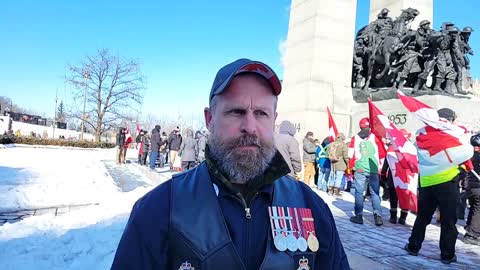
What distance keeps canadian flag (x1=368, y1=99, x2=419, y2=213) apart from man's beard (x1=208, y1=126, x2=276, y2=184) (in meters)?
5.68

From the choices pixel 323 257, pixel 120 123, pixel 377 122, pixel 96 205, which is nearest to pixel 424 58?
pixel 377 122

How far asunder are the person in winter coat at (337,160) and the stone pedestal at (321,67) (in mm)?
3891

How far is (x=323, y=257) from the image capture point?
164 centimetres

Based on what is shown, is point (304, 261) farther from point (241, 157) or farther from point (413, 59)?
point (413, 59)

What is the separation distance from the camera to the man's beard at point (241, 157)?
1.61 metres

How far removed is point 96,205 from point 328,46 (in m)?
11.1

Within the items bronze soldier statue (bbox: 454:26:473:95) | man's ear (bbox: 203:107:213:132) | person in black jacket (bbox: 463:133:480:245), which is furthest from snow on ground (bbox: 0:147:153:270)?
bronze soldier statue (bbox: 454:26:473:95)

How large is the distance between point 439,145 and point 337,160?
17.0ft

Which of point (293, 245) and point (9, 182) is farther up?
point (293, 245)

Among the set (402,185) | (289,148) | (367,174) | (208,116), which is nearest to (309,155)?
(367,174)

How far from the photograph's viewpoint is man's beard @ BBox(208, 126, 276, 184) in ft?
5.29

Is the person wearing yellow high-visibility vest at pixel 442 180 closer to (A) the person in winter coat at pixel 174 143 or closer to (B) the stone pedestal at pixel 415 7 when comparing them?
(A) the person in winter coat at pixel 174 143

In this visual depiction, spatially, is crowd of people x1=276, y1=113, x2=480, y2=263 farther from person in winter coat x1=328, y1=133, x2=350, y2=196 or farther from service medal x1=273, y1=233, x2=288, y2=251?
service medal x1=273, y1=233, x2=288, y2=251

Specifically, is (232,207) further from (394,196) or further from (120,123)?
(120,123)
